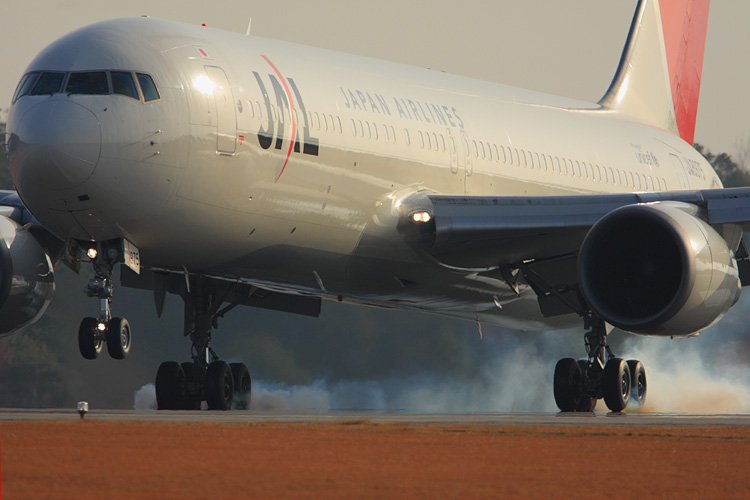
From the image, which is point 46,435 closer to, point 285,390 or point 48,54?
point 48,54

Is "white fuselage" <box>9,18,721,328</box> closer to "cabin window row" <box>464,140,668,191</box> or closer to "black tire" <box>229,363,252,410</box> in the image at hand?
"cabin window row" <box>464,140,668,191</box>

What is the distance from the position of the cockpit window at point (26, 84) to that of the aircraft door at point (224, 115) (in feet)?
6.55

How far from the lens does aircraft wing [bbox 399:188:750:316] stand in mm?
15578

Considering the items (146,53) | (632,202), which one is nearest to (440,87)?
(632,202)

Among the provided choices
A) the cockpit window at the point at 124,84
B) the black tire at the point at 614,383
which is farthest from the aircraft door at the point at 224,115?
the black tire at the point at 614,383

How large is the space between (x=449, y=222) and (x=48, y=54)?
5.63m

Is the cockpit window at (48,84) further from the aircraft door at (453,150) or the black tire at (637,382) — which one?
the black tire at (637,382)

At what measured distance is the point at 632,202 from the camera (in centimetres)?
1667

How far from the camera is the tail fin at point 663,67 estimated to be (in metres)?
26.4

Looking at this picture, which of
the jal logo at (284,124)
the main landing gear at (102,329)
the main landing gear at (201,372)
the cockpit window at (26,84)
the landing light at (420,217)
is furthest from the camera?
the main landing gear at (201,372)

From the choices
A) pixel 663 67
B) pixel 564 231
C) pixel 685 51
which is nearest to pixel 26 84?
pixel 564 231

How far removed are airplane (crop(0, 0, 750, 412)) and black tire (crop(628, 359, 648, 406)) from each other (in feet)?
0.13

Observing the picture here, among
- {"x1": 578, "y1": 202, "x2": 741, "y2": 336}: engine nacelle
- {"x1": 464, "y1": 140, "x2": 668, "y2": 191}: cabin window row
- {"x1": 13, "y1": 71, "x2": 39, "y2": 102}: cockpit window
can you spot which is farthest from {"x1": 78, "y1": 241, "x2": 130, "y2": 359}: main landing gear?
{"x1": 464, "y1": 140, "x2": 668, "y2": 191}: cabin window row

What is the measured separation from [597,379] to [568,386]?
0.83m
